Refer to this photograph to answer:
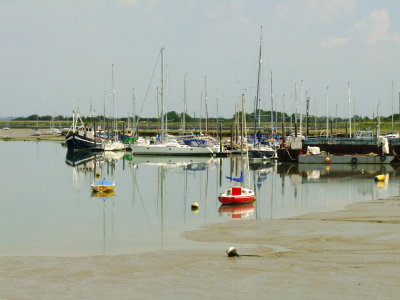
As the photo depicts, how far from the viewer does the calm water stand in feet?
109

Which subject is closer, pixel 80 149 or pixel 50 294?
pixel 50 294

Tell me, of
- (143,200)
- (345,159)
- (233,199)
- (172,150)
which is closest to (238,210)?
(233,199)

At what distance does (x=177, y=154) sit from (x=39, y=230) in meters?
68.5

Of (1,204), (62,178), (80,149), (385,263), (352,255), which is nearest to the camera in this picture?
(385,263)

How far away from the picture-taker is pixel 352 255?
1054 inches

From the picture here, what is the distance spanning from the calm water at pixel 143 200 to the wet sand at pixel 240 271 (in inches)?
109

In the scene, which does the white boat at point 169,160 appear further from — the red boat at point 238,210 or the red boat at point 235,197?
the red boat at point 238,210

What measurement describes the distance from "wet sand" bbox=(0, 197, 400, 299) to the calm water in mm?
2767

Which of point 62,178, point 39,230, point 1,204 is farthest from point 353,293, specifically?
point 62,178

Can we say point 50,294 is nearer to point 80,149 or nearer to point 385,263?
point 385,263

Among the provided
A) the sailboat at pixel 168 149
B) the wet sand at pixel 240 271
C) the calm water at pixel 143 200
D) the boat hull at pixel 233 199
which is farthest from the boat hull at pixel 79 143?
the wet sand at pixel 240 271

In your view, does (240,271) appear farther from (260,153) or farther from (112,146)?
(112,146)

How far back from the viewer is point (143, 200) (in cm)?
5034

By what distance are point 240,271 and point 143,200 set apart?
26386 millimetres
